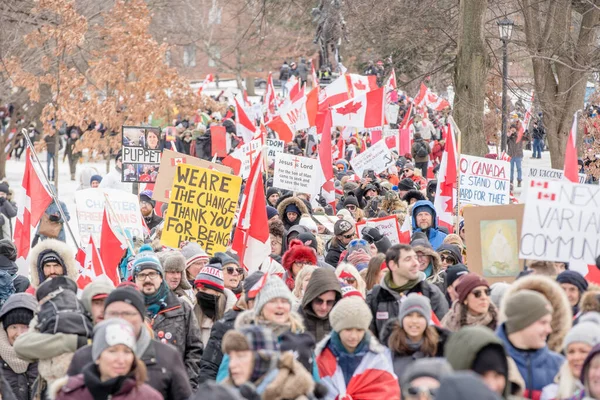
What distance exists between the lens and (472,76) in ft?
63.2

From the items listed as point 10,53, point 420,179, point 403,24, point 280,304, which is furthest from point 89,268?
point 10,53

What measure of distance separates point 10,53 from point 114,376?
21.0 m

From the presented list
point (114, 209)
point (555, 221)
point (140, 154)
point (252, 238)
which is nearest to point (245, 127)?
point (140, 154)

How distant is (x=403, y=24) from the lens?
23016 millimetres

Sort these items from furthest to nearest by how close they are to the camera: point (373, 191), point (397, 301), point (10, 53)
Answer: point (10, 53)
point (373, 191)
point (397, 301)

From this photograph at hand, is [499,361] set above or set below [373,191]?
below

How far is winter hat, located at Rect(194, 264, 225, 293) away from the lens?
28.9ft

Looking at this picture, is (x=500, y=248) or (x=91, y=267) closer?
(x=500, y=248)

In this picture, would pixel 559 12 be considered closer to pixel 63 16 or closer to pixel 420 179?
pixel 420 179

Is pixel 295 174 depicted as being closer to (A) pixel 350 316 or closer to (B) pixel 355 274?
(B) pixel 355 274

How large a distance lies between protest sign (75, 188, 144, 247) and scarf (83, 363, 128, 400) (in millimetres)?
6938

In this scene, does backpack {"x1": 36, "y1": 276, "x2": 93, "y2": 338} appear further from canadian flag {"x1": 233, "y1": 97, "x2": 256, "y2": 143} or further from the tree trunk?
canadian flag {"x1": 233, "y1": 97, "x2": 256, "y2": 143}

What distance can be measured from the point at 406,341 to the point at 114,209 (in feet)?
20.7

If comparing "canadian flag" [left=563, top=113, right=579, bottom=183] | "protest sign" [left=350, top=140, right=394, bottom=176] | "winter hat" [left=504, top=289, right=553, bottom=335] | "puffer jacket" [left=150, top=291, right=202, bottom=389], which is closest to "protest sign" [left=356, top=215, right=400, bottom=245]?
"canadian flag" [left=563, top=113, right=579, bottom=183]
